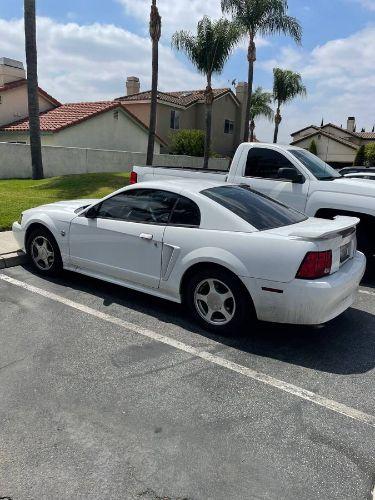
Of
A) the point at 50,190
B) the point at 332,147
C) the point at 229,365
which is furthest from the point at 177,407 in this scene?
the point at 332,147

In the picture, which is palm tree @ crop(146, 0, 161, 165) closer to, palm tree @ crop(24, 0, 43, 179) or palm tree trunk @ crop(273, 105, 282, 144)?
palm tree @ crop(24, 0, 43, 179)

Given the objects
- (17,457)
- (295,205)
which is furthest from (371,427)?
(295,205)

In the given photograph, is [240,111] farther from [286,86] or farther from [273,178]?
[273,178]

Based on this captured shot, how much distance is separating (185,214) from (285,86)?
3401cm

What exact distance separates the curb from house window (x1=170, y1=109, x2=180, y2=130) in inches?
1106

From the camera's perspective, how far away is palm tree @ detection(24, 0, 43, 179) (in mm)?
15539

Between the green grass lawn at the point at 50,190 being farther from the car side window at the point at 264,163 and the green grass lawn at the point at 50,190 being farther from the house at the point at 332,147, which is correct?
the house at the point at 332,147

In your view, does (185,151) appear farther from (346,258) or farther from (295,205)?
(346,258)

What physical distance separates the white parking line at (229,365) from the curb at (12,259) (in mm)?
1115

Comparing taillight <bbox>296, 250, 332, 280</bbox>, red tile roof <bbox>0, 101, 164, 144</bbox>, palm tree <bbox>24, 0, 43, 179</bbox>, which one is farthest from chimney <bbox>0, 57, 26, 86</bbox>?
taillight <bbox>296, 250, 332, 280</bbox>

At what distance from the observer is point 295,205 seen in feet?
22.7

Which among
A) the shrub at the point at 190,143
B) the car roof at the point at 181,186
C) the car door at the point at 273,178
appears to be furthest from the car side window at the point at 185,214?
the shrub at the point at 190,143

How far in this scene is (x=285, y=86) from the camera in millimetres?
35312

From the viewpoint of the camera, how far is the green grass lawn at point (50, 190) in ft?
33.9
